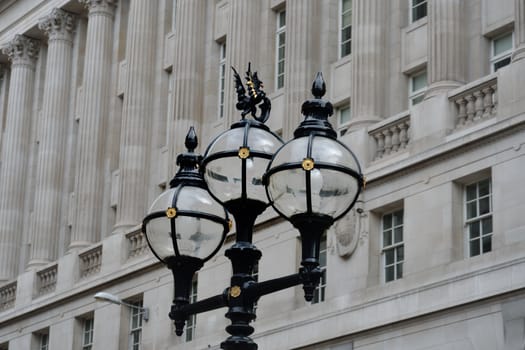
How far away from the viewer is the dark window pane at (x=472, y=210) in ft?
109

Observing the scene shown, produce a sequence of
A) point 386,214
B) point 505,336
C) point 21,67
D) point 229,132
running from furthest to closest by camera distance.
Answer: point 21,67
point 386,214
point 505,336
point 229,132

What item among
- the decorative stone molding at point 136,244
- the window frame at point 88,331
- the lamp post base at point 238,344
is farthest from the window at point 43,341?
the lamp post base at point 238,344

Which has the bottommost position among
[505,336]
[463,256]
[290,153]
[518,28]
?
[290,153]

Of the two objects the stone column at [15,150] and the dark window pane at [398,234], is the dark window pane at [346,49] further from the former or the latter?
the stone column at [15,150]

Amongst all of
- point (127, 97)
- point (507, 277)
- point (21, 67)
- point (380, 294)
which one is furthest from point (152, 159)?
point (507, 277)

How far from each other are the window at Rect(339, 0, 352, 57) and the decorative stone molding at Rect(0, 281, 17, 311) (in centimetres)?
1872

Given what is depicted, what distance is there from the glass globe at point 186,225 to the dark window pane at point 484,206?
19053 millimetres

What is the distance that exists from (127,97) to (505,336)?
71.1ft

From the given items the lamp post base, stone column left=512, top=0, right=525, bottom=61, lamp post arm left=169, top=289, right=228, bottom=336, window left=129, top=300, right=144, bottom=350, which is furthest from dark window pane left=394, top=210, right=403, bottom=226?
the lamp post base

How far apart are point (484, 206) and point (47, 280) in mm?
22442

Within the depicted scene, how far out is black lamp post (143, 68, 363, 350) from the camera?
1284cm

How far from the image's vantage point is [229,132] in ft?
46.1

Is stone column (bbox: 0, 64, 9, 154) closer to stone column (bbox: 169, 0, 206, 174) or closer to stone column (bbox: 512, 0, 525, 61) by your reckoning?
stone column (bbox: 169, 0, 206, 174)

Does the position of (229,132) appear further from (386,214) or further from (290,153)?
(386,214)
